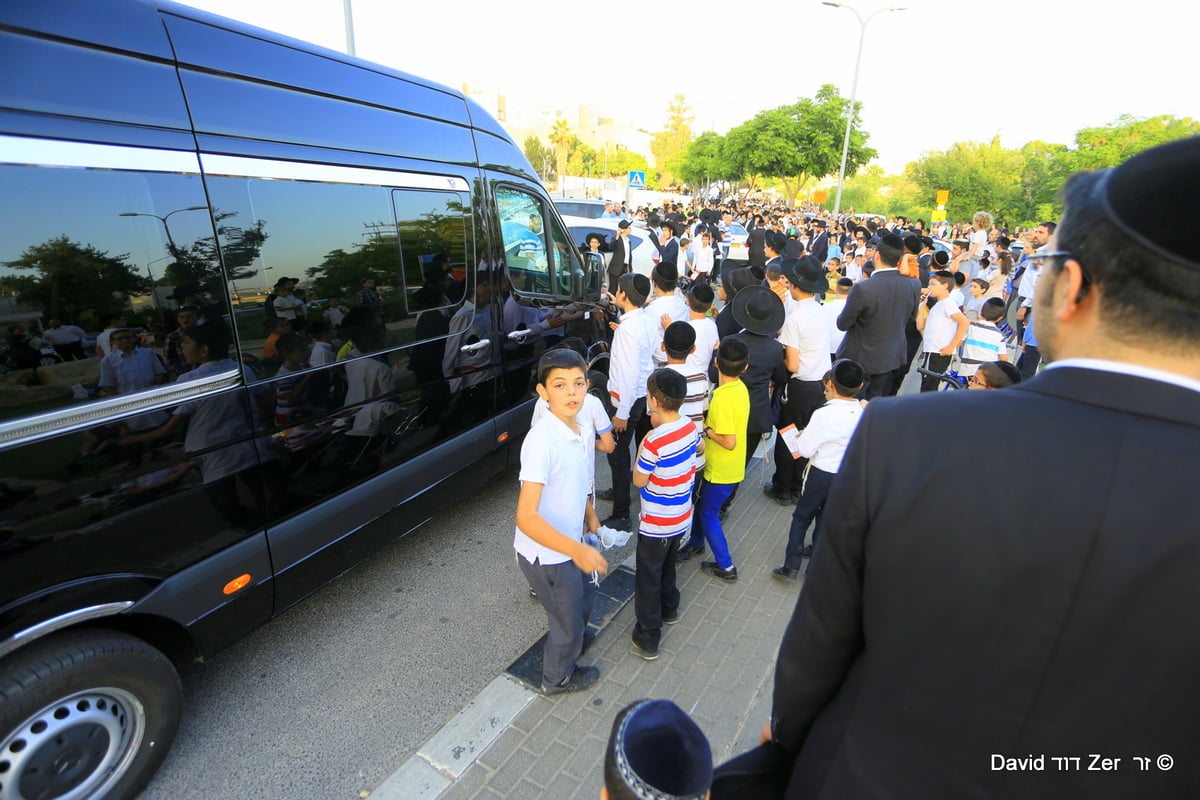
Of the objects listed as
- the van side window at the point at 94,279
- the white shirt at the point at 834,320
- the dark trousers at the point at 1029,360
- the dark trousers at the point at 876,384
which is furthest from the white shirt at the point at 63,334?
the dark trousers at the point at 1029,360

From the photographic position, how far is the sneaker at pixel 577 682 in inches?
112

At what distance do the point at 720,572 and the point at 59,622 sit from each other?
316 cm

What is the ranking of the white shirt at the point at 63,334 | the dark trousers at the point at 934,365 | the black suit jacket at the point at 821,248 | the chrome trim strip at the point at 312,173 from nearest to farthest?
1. the white shirt at the point at 63,334
2. the chrome trim strip at the point at 312,173
3. the dark trousers at the point at 934,365
4. the black suit jacket at the point at 821,248

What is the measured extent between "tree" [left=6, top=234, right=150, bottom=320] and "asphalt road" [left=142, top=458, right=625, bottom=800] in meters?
1.74

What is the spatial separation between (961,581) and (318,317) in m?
2.73

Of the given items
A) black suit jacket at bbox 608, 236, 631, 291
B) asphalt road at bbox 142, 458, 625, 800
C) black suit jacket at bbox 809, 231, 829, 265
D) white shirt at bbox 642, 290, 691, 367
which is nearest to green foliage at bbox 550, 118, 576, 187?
black suit jacket at bbox 809, 231, 829, 265

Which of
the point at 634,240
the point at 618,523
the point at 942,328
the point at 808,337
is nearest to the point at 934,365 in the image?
the point at 942,328

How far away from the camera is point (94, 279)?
6.63 ft

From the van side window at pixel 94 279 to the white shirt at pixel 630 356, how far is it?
2.47 meters

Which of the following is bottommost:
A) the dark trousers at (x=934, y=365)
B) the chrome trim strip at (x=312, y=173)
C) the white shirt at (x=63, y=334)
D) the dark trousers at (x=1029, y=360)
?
the dark trousers at (x=1029, y=360)

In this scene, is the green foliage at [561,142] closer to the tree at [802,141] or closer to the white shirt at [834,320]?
the tree at [802,141]

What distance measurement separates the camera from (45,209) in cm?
188

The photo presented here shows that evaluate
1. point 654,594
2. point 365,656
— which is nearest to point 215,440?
point 365,656

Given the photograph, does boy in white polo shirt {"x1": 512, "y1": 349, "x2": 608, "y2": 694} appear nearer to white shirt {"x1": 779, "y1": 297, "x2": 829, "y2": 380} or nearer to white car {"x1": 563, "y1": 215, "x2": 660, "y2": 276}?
white shirt {"x1": 779, "y1": 297, "x2": 829, "y2": 380}
